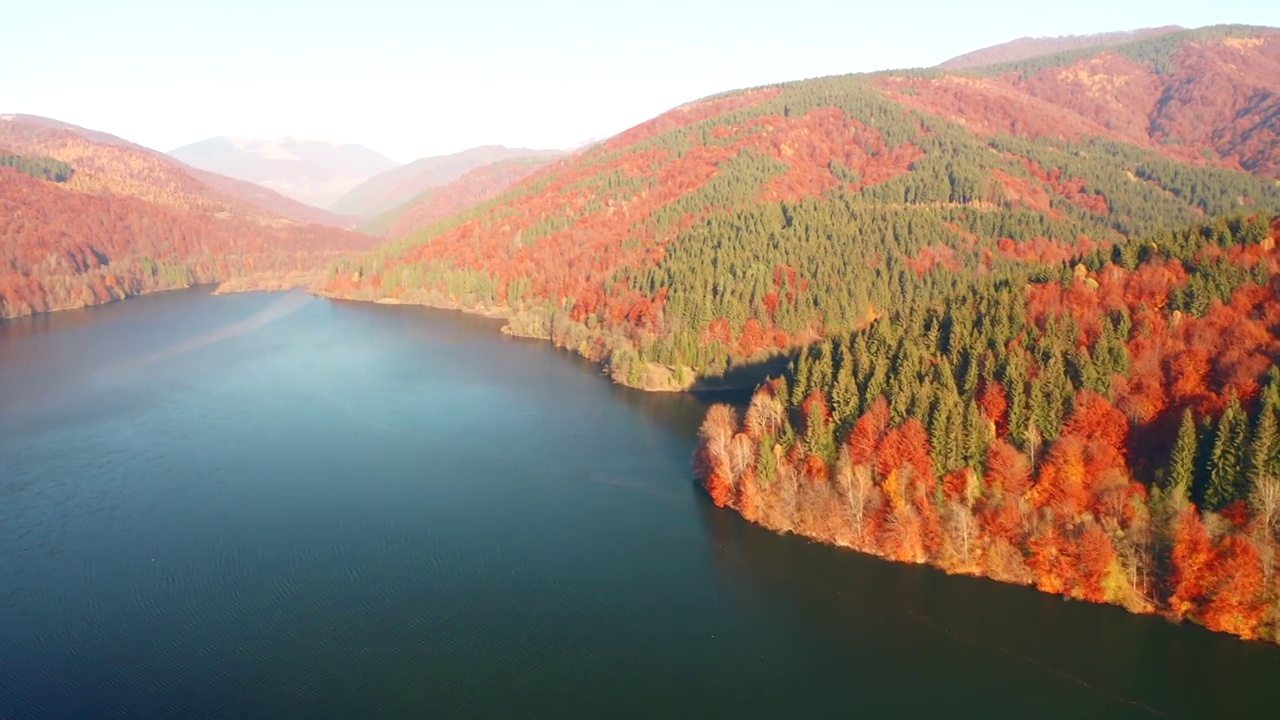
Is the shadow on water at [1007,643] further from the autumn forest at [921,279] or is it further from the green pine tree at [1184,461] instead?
the green pine tree at [1184,461]

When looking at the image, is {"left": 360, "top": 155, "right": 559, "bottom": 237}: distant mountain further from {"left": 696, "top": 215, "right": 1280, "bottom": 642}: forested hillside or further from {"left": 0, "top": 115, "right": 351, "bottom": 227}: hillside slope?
{"left": 696, "top": 215, "right": 1280, "bottom": 642}: forested hillside

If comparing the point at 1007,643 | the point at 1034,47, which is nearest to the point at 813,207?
the point at 1007,643

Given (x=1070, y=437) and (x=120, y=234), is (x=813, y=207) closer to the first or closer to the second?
(x=1070, y=437)

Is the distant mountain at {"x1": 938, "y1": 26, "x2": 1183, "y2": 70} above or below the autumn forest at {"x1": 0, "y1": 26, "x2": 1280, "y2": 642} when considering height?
above

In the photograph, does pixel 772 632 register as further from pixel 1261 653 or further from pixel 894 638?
pixel 1261 653

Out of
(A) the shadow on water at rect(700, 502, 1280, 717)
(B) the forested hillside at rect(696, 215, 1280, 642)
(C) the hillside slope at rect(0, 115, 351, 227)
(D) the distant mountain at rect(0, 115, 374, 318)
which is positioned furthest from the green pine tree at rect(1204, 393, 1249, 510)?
(C) the hillside slope at rect(0, 115, 351, 227)

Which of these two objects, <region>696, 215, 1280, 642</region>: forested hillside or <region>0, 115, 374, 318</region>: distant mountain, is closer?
<region>696, 215, 1280, 642</region>: forested hillside
